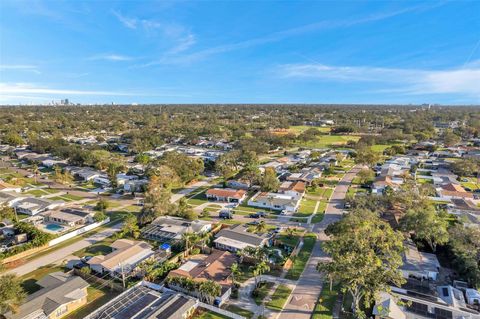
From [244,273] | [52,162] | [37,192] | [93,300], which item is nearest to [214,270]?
[244,273]

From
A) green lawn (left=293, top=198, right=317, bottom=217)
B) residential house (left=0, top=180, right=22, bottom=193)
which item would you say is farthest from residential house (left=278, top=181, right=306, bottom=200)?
residential house (left=0, top=180, right=22, bottom=193)

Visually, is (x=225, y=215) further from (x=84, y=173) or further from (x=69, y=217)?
(x=84, y=173)

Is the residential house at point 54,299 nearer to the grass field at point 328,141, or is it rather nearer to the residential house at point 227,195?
the residential house at point 227,195

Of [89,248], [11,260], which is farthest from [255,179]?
[11,260]

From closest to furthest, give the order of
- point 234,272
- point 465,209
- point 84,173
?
point 234,272 → point 465,209 → point 84,173

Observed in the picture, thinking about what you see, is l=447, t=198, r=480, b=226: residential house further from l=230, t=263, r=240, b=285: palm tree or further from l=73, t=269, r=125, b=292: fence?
l=73, t=269, r=125, b=292: fence
